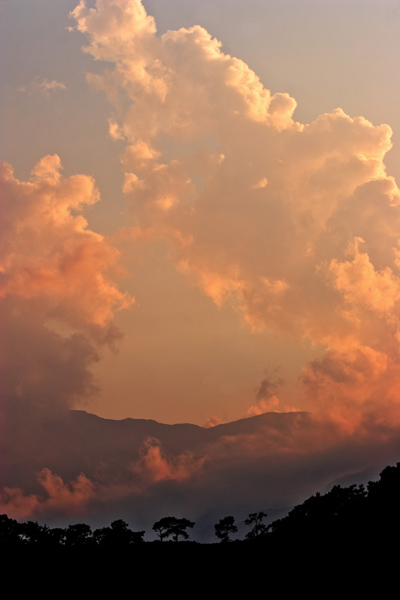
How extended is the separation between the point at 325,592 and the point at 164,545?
215 feet

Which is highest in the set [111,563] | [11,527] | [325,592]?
[11,527]

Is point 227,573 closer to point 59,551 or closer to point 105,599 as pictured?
point 105,599

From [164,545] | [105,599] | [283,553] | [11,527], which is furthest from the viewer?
[11,527]

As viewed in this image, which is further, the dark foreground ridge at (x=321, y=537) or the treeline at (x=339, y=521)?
the treeline at (x=339, y=521)

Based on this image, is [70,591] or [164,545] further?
[164,545]

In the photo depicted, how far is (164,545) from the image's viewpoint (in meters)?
149

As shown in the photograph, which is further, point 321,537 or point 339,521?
point 339,521

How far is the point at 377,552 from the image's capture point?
102 metres

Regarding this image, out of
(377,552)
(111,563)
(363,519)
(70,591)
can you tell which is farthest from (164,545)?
(377,552)

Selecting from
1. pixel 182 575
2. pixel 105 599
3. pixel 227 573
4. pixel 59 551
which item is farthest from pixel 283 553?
pixel 59 551

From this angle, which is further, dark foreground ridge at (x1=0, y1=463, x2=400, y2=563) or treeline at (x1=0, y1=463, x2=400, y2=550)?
treeline at (x1=0, y1=463, x2=400, y2=550)

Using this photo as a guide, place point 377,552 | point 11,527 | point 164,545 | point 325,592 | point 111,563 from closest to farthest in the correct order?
point 325,592 < point 377,552 < point 111,563 < point 164,545 < point 11,527

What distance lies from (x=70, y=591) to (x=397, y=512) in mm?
68818

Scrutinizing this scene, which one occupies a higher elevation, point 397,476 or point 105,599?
point 397,476
